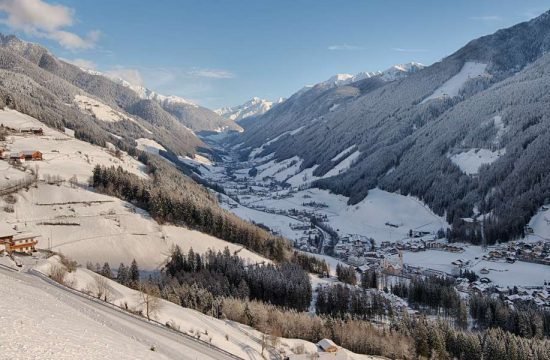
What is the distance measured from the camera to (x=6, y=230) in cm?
8719

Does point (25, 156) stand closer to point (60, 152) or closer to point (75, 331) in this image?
point (60, 152)

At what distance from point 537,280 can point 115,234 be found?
10904cm

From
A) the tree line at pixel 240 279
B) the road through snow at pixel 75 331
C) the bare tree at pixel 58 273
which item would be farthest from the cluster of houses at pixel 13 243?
the tree line at pixel 240 279

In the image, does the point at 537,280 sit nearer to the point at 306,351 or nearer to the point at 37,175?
the point at 306,351

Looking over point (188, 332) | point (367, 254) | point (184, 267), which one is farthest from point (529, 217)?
Answer: point (188, 332)

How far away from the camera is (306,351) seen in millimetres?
55875

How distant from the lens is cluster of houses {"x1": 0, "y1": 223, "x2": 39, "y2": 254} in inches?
2687

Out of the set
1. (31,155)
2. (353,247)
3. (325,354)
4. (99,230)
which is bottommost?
(353,247)

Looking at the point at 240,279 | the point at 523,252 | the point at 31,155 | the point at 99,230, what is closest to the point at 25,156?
the point at 31,155

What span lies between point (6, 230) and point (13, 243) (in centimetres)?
1797

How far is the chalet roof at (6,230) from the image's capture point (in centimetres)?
8288

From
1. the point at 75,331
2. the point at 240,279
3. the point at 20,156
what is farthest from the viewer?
the point at 20,156

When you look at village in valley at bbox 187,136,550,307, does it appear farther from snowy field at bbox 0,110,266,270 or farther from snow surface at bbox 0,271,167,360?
snow surface at bbox 0,271,167,360

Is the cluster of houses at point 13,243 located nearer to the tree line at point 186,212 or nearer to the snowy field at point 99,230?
the snowy field at point 99,230
